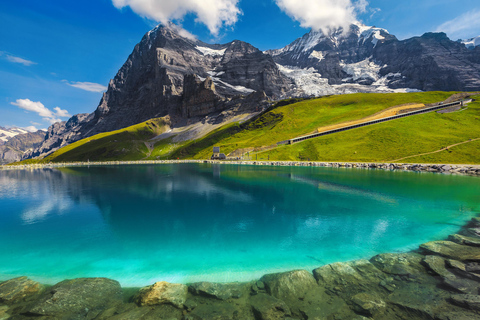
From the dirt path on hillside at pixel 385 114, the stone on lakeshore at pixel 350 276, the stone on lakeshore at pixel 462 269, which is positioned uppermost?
the dirt path on hillside at pixel 385 114

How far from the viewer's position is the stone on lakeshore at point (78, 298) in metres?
10.3

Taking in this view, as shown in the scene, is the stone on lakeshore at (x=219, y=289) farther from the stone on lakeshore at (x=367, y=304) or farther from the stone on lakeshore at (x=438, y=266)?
the stone on lakeshore at (x=438, y=266)

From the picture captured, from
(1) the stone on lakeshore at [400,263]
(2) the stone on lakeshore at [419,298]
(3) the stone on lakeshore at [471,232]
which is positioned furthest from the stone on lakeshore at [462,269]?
Result: (3) the stone on lakeshore at [471,232]

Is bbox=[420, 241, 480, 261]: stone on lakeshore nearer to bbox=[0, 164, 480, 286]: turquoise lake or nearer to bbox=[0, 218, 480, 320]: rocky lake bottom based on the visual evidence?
bbox=[0, 218, 480, 320]: rocky lake bottom

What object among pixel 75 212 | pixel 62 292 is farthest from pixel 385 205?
pixel 75 212

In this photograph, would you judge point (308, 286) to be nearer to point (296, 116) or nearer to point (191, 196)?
point (191, 196)

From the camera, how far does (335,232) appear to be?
69.4 feet

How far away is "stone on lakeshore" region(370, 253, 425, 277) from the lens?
44.5 ft

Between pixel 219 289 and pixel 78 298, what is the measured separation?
7.38 metres

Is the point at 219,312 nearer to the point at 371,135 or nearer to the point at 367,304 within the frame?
the point at 367,304

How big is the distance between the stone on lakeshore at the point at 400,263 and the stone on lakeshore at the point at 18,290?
20995mm

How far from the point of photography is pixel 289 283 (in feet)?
41.0

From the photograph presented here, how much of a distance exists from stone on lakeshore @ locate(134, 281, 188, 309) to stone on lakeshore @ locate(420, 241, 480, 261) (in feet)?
59.7

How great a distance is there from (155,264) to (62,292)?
526 cm
